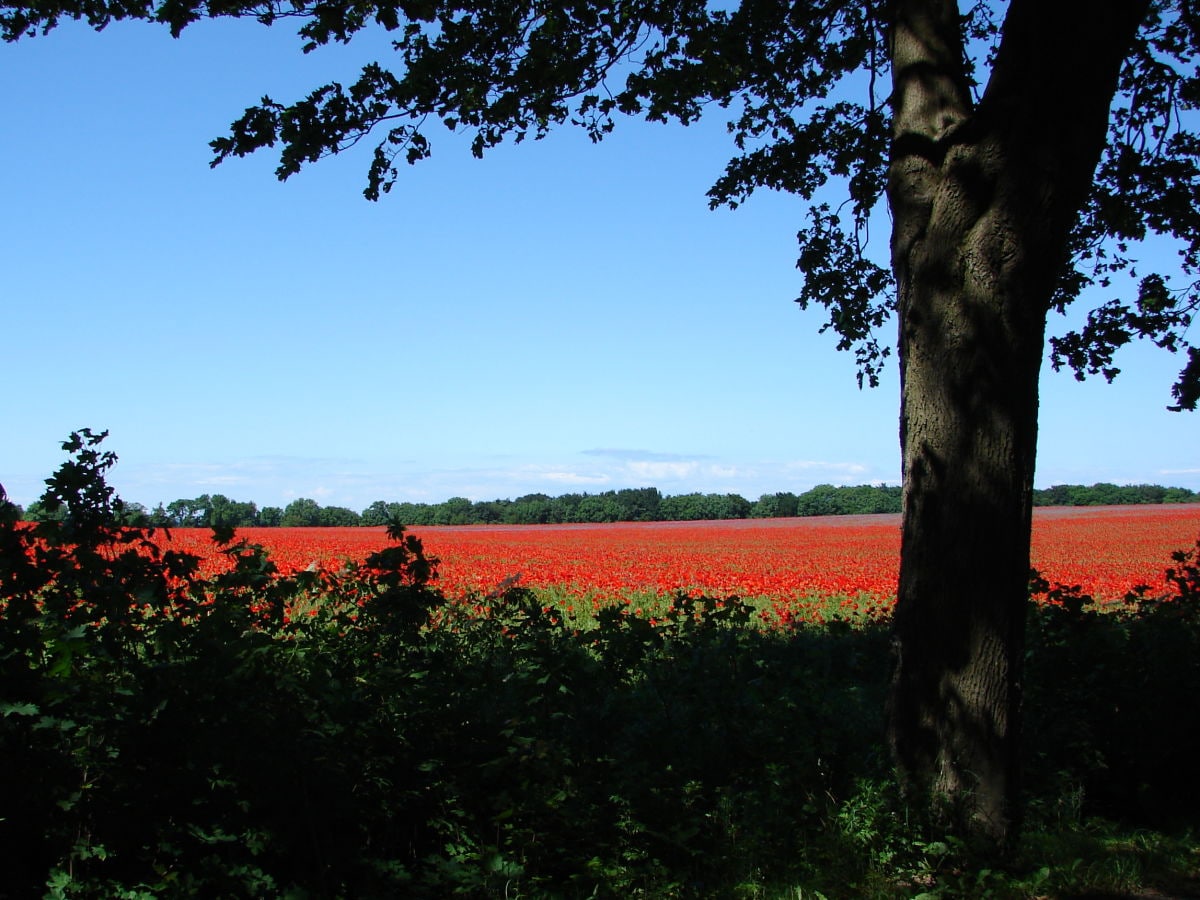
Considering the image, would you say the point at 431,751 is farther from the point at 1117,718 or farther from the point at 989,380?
the point at 1117,718

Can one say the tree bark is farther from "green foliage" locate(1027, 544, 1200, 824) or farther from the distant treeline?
the distant treeline

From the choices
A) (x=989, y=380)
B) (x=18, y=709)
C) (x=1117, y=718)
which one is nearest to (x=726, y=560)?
(x=1117, y=718)

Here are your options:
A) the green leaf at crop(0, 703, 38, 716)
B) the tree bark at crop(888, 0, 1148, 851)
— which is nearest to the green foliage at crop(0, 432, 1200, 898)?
the green leaf at crop(0, 703, 38, 716)

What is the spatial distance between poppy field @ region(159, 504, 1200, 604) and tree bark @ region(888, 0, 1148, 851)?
342 cm

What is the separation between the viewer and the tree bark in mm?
4184

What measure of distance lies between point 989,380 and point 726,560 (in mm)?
13452

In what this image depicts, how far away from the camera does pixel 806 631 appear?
9016mm

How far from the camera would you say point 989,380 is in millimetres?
4199

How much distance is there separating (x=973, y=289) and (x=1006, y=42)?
136 cm

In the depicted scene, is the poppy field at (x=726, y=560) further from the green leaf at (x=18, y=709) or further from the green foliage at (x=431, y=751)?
the green leaf at (x=18, y=709)

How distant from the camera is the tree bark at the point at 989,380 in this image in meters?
4.18

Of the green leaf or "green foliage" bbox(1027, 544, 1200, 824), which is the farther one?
"green foliage" bbox(1027, 544, 1200, 824)

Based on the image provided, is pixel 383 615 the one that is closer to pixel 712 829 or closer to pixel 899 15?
pixel 712 829

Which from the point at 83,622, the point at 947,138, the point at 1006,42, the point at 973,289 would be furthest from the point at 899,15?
the point at 83,622
